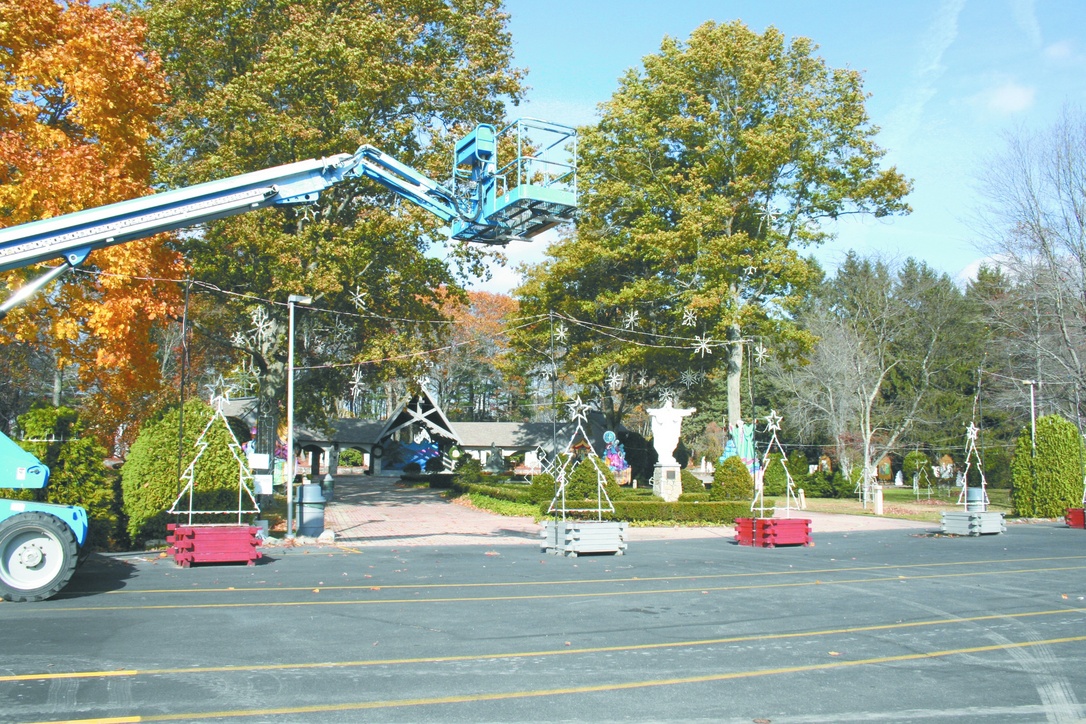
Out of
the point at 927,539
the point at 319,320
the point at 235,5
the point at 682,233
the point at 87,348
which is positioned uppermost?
the point at 235,5

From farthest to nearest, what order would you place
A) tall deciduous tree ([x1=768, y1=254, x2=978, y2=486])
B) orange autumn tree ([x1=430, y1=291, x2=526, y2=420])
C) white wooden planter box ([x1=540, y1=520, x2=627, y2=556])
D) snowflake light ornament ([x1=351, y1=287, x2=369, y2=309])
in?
orange autumn tree ([x1=430, y1=291, x2=526, y2=420]), tall deciduous tree ([x1=768, y1=254, x2=978, y2=486]), snowflake light ornament ([x1=351, y1=287, x2=369, y2=309]), white wooden planter box ([x1=540, y1=520, x2=627, y2=556])

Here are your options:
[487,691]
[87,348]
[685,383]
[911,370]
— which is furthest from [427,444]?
[487,691]

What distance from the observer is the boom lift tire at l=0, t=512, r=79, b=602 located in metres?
11.2

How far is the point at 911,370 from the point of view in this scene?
54.1m

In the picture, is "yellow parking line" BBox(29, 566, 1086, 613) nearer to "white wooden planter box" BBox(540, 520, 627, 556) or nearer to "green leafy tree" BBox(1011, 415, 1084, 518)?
"white wooden planter box" BBox(540, 520, 627, 556)

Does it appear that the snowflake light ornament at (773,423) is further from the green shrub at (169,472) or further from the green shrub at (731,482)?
the green shrub at (169,472)

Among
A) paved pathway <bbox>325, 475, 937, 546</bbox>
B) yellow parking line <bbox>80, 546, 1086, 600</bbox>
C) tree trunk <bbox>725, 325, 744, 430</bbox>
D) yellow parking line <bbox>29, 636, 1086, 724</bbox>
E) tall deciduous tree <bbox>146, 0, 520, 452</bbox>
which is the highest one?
tall deciduous tree <bbox>146, 0, 520, 452</bbox>

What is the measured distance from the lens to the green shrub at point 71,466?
651 inches

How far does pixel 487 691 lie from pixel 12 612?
22.7ft

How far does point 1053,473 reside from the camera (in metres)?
30.3

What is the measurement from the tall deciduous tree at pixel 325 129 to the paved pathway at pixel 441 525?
16.0 feet

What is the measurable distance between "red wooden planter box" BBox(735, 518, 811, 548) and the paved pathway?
2993 millimetres

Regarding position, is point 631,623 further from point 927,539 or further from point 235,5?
point 235,5

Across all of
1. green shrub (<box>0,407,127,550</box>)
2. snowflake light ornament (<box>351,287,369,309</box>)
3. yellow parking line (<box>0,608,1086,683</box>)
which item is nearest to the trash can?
green shrub (<box>0,407,127,550</box>)
